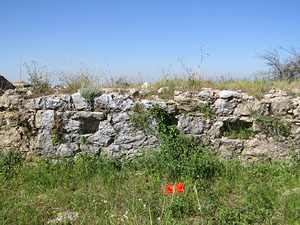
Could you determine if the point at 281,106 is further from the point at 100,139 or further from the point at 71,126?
the point at 71,126

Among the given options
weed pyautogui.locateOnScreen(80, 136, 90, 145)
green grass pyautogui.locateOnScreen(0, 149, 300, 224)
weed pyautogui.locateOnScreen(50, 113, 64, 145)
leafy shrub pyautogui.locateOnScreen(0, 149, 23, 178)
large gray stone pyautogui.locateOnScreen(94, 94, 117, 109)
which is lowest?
green grass pyautogui.locateOnScreen(0, 149, 300, 224)

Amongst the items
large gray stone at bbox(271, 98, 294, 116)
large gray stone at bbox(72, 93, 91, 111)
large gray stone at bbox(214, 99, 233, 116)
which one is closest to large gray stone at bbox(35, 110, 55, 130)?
large gray stone at bbox(72, 93, 91, 111)

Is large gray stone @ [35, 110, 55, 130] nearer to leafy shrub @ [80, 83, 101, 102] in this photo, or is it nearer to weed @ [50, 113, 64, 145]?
weed @ [50, 113, 64, 145]

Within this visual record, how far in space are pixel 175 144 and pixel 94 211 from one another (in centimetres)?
221

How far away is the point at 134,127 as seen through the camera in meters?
5.80

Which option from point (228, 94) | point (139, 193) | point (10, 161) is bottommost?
point (139, 193)

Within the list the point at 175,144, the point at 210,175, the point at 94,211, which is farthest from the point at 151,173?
the point at 94,211

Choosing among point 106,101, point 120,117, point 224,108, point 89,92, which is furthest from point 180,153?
point 89,92

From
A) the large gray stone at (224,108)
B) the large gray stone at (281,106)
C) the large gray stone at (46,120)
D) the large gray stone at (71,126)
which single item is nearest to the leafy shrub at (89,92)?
the large gray stone at (71,126)

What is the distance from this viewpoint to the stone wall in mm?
5668

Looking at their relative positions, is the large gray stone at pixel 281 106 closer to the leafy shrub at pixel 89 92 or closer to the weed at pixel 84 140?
the leafy shrub at pixel 89 92

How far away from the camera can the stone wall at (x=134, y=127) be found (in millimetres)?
5668

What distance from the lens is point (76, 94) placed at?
5.98m

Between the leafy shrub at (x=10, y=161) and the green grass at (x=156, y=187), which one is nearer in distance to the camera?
the green grass at (x=156, y=187)
